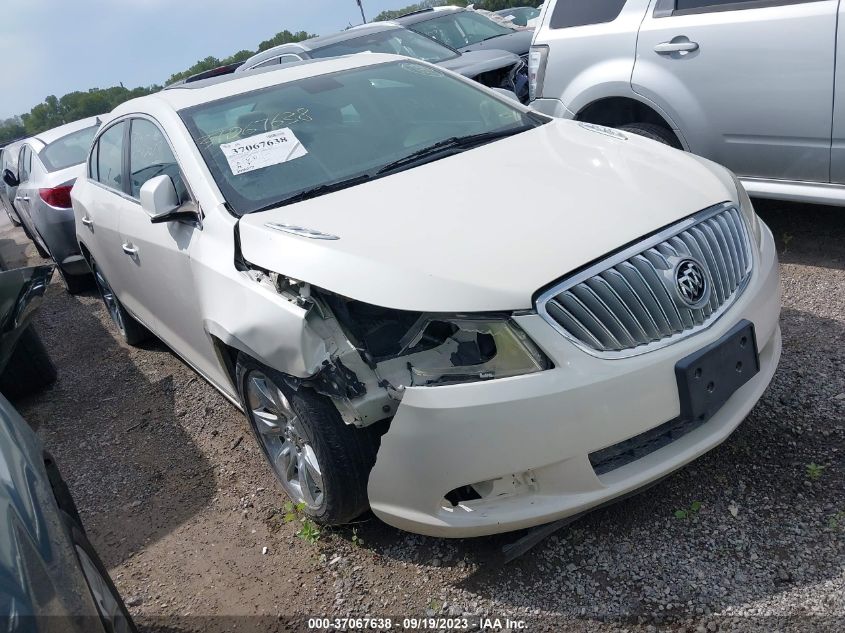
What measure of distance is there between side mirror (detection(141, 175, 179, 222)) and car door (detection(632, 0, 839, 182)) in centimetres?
294

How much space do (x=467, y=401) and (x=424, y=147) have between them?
1629 mm

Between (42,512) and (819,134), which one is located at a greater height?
(42,512)

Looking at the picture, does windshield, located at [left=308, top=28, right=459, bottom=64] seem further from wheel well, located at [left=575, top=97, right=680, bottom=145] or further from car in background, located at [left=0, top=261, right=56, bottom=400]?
car in background, located at [left=0, top=261, right=56, bottom=400]

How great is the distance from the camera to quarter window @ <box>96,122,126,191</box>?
450 centimetres

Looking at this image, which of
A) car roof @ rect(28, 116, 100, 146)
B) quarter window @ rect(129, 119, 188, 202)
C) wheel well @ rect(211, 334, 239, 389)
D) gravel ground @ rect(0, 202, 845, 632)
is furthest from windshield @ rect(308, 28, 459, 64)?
wheel well @ rect(211, 334, 239, 389)

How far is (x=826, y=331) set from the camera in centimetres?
360

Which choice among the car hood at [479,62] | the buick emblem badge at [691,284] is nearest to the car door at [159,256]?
the buick emblem badge at [691,284]

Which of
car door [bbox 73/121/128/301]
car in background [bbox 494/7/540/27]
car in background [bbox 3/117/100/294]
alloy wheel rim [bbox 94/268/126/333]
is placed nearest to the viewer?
car door [bbox 73/121/128/301]

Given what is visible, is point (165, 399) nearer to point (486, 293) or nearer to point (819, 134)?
point (486, 293)

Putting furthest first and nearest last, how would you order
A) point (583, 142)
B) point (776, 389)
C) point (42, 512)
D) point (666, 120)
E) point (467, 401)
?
→ point (666, 120)
point (583, 142)
point (776, 389)
point (467, 401)
point (42, 512)

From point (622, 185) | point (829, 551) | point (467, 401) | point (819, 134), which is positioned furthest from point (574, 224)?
point (819, 134)

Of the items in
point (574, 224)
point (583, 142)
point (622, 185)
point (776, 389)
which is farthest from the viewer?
point (583, 142)

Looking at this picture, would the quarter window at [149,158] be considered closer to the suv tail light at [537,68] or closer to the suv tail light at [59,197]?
the suv tail light at [537,68]

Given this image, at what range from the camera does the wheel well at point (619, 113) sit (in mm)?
4895
